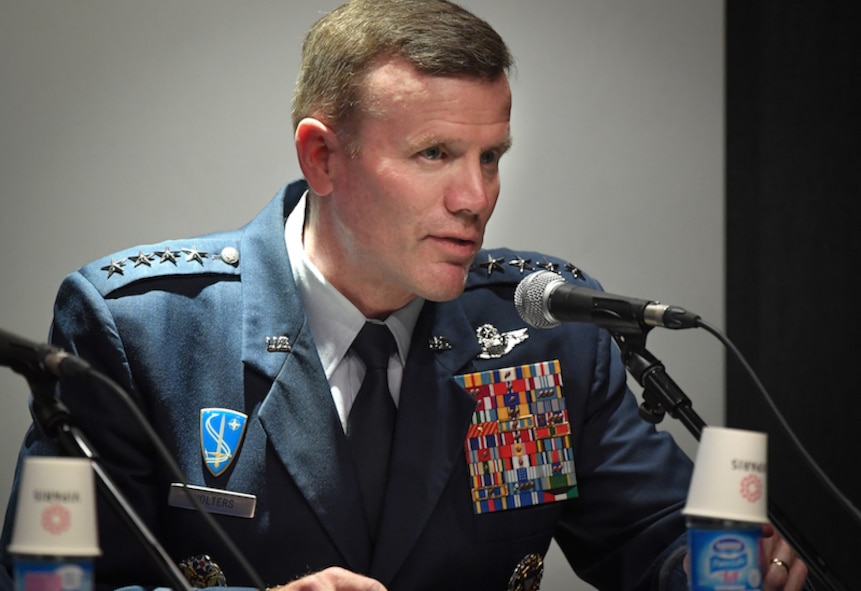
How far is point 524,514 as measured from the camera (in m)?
2.08

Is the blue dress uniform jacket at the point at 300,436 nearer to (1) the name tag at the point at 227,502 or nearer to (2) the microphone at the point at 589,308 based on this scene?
(1) the name tag at the point at 227,502

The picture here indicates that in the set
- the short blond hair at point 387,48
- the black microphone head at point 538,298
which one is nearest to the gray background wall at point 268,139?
the short blond hair at point 387,48

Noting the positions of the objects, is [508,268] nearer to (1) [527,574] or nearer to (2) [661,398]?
(1) [527,574]

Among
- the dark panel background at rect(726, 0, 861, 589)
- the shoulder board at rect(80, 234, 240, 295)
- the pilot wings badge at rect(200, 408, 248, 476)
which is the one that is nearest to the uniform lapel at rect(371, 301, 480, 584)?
the pilot wings badge at rect(200, 408, 248, 476)

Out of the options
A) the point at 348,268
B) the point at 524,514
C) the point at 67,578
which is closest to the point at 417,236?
the point at 348,268

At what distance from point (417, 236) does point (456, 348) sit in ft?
0.83

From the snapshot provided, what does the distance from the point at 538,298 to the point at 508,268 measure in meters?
0.69

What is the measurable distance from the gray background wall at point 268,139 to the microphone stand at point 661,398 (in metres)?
1.35

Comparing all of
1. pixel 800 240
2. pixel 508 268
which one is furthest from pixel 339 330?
pixel 800 240

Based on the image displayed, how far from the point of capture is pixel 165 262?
2.07m

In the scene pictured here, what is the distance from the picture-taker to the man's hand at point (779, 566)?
5.48 feet

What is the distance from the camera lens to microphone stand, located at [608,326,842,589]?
1.38 meters

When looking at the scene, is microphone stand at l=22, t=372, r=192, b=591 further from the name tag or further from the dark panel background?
the dark panel background

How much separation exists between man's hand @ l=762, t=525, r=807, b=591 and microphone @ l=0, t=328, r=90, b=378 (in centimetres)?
97
